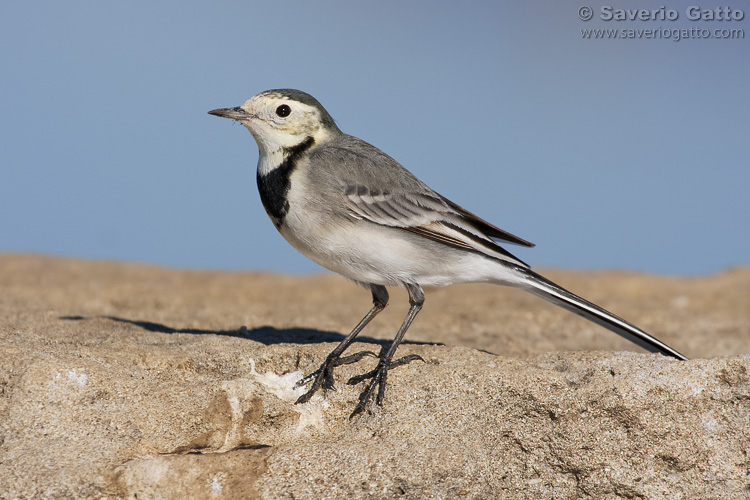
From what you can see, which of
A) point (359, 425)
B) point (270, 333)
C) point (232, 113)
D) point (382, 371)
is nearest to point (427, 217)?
point (382, 371)

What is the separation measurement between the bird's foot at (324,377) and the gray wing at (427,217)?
1077 millimetres

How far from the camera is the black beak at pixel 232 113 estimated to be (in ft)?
17.9

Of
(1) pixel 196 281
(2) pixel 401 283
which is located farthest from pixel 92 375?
(1) pixel 196 281

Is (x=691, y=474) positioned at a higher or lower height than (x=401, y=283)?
lower

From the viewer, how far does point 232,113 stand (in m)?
5.46

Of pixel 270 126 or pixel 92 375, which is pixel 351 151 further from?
pixel 92 375

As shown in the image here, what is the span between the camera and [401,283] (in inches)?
204

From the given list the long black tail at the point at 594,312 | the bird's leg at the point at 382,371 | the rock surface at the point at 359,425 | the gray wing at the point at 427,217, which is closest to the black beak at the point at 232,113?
the gray wing at the point at 427,217

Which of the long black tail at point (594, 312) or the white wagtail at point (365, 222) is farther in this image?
the long black tail at point (594, 312)

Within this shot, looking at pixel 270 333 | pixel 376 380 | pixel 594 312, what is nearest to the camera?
pixel 376 380

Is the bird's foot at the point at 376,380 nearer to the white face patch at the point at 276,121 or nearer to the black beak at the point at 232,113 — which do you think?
the white face patch at the point at 276,121

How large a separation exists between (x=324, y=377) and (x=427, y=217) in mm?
1478

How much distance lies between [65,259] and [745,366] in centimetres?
1232

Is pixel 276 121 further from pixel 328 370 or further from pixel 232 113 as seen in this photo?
pixel 328 370
